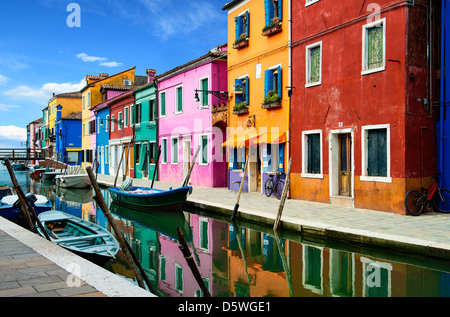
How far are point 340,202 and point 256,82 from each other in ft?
21.1

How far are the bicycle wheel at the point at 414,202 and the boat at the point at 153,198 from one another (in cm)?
640

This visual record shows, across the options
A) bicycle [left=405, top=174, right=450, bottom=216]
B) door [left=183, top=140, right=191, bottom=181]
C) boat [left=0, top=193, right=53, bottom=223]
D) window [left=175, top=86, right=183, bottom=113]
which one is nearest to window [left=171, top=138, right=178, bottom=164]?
door [left=183, top=140, right=191, bottom=181]

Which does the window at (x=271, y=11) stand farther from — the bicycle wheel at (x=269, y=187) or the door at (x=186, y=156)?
the door at (x=186, y=156)

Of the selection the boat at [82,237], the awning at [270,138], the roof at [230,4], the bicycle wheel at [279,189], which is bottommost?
the boat at [82,237]

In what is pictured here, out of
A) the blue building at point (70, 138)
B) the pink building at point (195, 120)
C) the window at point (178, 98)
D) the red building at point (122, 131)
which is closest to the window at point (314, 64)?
the pink building at point (195, 120)

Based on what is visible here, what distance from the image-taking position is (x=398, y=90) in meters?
10.7

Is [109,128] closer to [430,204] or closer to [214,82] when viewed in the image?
[214,82]

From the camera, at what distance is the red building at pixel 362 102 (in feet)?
34.9

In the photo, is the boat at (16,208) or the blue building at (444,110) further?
the boat at (16,208)

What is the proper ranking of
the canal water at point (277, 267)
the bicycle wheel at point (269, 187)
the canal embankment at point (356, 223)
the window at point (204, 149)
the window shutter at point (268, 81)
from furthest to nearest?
the window at point (204, 149)
the window shutter at point (268, 81)
the bicycle wheel at point (269, 187)
the canal embankment at point (356, 223)
the canal water at point (277, 267)

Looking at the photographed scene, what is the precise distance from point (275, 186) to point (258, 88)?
4.03m

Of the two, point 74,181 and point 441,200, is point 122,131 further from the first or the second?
point 441,200

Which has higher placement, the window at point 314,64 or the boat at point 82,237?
the window at point 314,64
